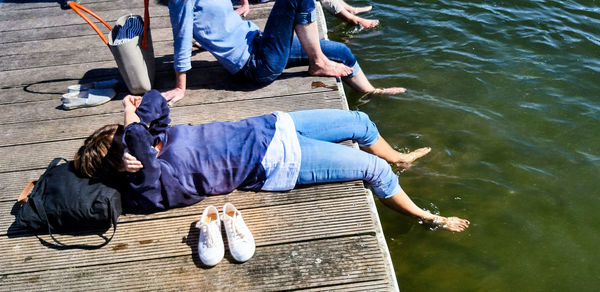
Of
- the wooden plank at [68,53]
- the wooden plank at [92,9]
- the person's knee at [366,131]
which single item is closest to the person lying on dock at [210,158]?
the person's knee at [366,131]

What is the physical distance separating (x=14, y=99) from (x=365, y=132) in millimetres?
3260

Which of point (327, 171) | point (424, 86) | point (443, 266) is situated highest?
point (327, 171)

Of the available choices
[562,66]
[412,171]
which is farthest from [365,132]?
[562,66]

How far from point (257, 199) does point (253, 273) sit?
0.54 meters

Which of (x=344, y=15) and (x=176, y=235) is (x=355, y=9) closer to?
(x=344, y=15)

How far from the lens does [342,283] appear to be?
6.95 ft

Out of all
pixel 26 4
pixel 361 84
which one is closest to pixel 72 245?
pixel 361 84

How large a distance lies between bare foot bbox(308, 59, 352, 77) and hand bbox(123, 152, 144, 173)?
76.0 inches

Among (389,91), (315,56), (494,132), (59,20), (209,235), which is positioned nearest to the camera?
(209,235)

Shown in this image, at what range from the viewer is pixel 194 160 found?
98.0 inches

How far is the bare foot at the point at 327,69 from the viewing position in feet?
12.1

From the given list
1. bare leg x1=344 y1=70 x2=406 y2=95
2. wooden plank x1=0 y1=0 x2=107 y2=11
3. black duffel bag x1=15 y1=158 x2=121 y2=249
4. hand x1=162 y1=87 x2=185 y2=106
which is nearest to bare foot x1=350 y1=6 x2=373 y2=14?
bare leg x1=344 y1=70 x2=406 y2=95

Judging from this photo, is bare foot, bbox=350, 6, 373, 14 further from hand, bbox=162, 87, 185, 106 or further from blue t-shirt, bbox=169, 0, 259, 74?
hand, bbox=162, 87, 185, 106

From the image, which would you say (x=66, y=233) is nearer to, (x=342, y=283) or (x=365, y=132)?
(x=342, y=283)
